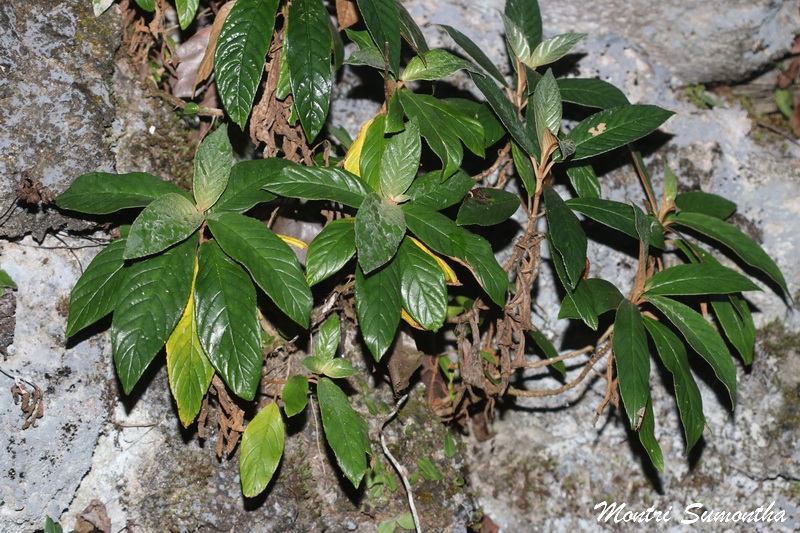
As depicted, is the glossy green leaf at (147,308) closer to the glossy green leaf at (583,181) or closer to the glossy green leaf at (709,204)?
the glossy green leaf at (583,181)

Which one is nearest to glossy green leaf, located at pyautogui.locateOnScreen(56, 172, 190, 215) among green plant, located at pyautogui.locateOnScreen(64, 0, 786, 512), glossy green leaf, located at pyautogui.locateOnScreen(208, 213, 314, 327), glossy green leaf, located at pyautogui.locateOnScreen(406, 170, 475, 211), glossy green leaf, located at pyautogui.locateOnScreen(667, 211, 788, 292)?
green plant, located at pyautogui.locateOnScreen(64, 0, 786, 512)

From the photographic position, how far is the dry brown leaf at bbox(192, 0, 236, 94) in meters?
1.98

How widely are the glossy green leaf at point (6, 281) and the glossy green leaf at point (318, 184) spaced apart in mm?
770

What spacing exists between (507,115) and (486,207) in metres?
0.27

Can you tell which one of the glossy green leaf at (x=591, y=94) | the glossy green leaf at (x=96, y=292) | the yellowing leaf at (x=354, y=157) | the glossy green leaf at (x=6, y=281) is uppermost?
the glossy green leaf at (x=591, y=94)

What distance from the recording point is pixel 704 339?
6.30ft

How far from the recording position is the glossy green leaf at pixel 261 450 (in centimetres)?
172

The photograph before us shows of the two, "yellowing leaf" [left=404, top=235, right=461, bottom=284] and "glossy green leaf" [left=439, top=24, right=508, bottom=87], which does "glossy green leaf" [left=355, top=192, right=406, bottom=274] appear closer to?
"yellowing leaf" [left=404, top=235, right=461, bottom=284]

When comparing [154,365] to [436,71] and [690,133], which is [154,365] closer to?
[436,71]

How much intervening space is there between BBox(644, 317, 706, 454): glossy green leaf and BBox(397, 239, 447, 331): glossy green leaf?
2.29 feet

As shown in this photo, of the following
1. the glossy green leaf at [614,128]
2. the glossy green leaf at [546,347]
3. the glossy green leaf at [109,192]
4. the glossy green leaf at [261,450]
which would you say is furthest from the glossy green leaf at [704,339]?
the glossy green leaf at [109,192]

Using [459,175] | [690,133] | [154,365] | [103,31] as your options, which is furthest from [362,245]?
[690,133]

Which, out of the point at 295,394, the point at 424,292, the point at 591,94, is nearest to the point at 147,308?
the point at 295,394

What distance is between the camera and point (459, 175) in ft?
6.02
